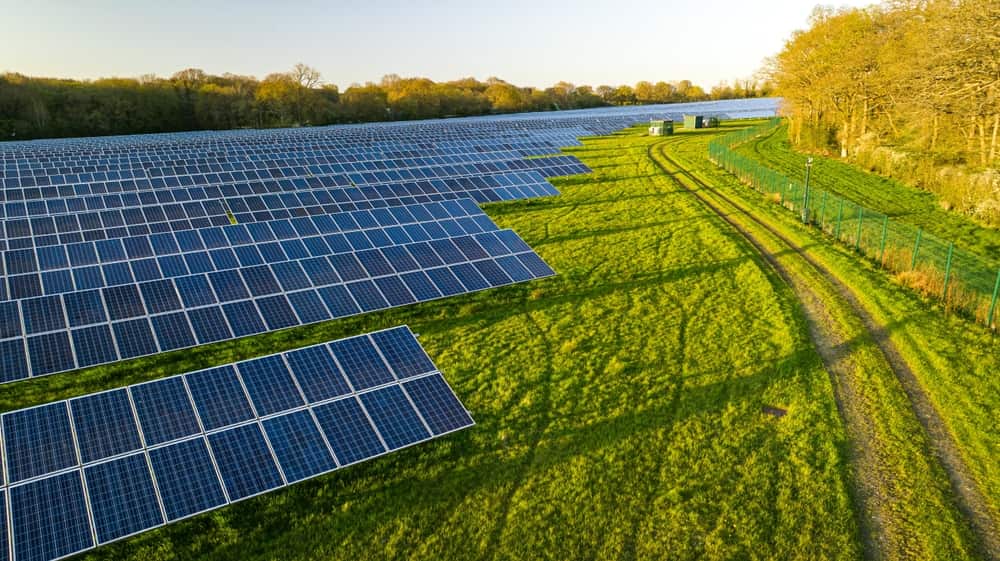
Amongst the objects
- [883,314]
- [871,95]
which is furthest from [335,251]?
[871,95]

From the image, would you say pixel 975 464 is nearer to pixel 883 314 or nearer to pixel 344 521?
pixel 883 314

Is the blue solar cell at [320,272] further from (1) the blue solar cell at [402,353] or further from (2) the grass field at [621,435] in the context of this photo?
(1) the blue solar cell at [402,353]

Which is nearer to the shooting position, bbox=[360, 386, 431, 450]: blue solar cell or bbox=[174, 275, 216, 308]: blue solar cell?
bbox=[360, 386, 431, 450]: blue solar cell

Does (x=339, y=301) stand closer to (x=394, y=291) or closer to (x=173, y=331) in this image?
(x=394, y=291)

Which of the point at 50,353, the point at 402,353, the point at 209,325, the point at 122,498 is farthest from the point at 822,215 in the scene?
the point at 50,353

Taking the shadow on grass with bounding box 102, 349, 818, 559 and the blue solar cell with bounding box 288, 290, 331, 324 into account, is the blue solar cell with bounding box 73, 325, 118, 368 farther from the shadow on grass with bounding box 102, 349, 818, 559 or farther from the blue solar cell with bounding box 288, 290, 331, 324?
the shadow on grass with bounding box 102, 349, 818, 559

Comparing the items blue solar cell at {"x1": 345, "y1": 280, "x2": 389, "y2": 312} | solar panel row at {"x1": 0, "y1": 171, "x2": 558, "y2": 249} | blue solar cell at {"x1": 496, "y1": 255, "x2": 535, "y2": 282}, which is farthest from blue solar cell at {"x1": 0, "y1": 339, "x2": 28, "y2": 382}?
solar panel row at {"x1": 0, "y1": 171, "x2": 558, "y2": 249}
